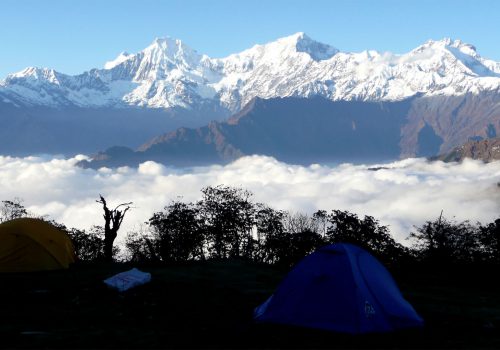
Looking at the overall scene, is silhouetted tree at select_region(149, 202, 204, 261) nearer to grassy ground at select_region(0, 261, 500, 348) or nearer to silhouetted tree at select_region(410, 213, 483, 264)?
silhouetted tree at select_region(410, 213, 483, 264)

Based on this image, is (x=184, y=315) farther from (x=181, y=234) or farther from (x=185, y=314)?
(x=181, y=234)

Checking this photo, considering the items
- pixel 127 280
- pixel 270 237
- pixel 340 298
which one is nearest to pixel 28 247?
pixel 127 280

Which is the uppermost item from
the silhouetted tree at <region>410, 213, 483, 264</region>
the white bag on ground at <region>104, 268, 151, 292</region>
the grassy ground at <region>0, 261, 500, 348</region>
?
the silhouetted tree at <region>410, 213, 483, 264</region>

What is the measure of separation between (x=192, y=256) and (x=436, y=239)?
103 ft

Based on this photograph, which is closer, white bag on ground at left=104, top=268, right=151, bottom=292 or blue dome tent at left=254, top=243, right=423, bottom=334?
blue dome tent at left=254, top=243, right=423, bottom=334

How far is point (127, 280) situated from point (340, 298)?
33.1ft

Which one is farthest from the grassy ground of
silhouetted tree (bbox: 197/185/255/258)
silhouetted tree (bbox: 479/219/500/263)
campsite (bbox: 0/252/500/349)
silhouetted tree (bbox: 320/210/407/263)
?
silhouetted tree (bbox: 197/185/255/258)

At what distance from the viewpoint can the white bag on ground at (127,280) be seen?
22.9 metres

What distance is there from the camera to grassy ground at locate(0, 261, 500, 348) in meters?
15.6

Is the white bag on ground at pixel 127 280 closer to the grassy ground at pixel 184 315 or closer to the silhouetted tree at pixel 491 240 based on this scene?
the grassy ground at pixel 184 315

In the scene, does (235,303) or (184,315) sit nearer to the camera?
(184,315)

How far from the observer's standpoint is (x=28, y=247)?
28344 mm

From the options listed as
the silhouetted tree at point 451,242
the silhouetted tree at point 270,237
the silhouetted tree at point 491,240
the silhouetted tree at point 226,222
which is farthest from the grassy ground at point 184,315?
the silhouetted tree at point 226,222

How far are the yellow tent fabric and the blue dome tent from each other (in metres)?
14.9
